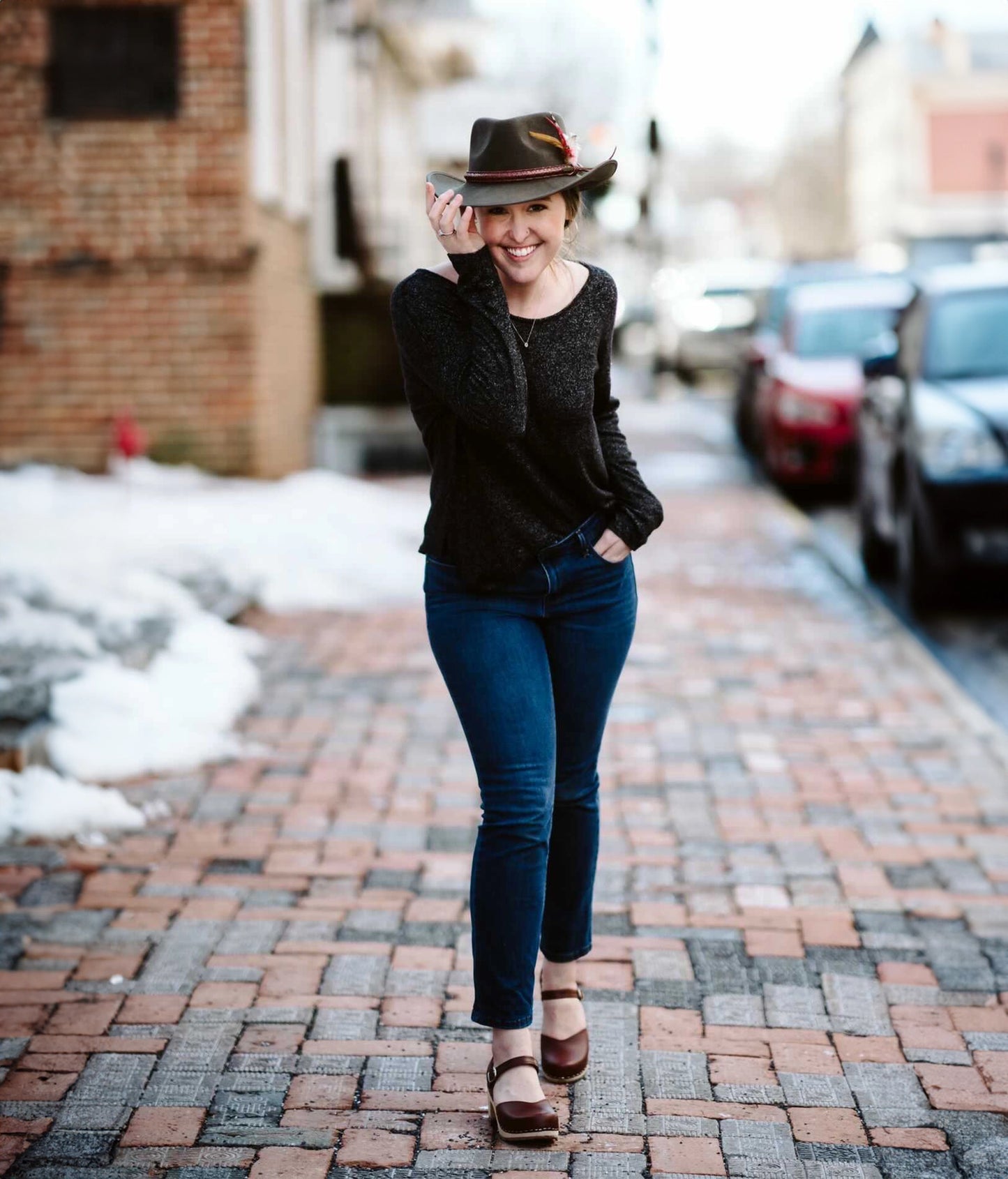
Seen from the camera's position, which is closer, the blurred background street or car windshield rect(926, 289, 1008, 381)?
the blurred background street

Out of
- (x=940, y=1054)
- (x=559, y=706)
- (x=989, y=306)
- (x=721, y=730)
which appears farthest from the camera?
(x=989, y=306)

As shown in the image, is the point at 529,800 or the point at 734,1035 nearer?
the point at 529,800

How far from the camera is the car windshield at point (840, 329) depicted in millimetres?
13938

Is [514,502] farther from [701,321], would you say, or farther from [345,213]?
[701,321]

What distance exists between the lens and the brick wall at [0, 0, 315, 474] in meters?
11.5

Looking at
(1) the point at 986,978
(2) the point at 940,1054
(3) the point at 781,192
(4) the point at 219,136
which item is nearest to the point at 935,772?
(1) the point at 986,978

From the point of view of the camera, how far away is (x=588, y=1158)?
3078mm

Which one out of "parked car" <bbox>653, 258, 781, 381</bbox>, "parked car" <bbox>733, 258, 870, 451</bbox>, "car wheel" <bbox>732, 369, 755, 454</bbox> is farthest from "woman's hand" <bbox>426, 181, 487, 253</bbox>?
"parked car" <bbox>653, 258, 781, 381</bbox>

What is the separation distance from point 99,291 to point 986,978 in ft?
29.9

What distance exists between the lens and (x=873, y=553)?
9.93 meters

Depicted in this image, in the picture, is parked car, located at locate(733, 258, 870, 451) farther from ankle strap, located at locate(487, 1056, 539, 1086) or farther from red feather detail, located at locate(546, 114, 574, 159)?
ankle strap, located at locate(487, 1056, 539, 1086)

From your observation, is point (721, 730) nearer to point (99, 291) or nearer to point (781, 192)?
point (99, 291)

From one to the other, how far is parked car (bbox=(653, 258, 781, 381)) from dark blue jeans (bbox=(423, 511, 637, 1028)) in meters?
21.7

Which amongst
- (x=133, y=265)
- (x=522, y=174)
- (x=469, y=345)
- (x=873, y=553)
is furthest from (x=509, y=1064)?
(x=133, y=265)
